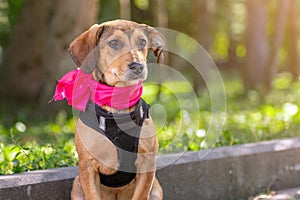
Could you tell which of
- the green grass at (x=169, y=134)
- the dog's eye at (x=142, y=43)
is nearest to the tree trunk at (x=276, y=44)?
the green grass at (x=169, y=134)

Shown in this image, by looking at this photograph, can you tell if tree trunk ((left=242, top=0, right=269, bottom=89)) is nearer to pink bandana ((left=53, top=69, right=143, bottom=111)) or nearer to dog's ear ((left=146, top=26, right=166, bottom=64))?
dog's ear ((left=146, top=26, right=166, bottom=64))

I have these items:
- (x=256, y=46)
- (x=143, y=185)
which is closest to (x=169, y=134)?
(x=143, y=185)

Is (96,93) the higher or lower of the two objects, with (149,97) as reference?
higher

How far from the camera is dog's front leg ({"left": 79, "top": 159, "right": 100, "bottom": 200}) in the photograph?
5238 mm

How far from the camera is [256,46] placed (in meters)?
16.8

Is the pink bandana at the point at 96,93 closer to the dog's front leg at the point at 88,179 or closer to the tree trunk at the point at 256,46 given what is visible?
the dog's front leg at the point at 88,179

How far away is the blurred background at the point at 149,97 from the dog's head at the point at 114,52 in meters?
2.00

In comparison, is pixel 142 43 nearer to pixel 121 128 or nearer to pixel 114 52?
pixel 114 52

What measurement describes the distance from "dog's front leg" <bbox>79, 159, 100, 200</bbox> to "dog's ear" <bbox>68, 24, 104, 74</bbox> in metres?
0.73

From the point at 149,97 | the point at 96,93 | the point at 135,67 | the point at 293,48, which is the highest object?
the point at 135,67

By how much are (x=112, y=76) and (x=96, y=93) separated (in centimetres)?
23

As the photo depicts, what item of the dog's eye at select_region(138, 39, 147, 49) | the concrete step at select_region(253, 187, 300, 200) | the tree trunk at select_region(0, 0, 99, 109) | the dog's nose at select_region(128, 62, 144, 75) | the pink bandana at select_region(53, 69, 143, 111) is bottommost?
the tree trunk at select_region(0, 0, 99, 109)

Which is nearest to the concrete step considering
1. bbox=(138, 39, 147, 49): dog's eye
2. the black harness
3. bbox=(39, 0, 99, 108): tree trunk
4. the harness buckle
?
the black harness

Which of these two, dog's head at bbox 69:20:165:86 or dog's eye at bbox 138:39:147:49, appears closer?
dog's head at bbox 69:20:165:86
